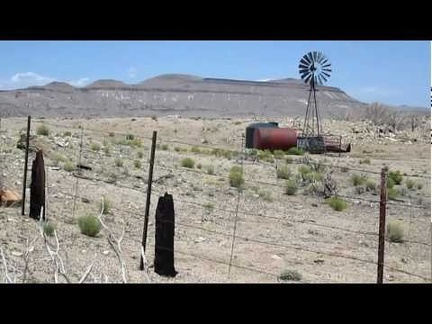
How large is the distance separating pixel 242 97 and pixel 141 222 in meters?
134

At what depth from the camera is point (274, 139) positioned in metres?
37.8

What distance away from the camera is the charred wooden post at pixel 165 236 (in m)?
8.27

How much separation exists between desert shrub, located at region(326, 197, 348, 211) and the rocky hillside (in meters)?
91.5

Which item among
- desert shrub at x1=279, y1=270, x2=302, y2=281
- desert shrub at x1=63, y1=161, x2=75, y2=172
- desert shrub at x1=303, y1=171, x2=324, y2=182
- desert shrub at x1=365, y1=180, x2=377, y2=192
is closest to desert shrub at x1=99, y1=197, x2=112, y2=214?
desert shrub at x1=63, y1=161, x2=75, y2=172

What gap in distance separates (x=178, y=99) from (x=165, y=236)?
13216 cm

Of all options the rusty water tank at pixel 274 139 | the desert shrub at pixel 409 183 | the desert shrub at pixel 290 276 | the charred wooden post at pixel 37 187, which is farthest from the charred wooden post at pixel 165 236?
the rusty water tank at pixel 274 139

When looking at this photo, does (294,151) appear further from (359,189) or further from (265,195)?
(265,195)

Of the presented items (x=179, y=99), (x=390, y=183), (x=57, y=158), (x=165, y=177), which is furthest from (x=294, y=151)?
(x=179, y=99)

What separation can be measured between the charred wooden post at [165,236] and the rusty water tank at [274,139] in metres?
29.1
